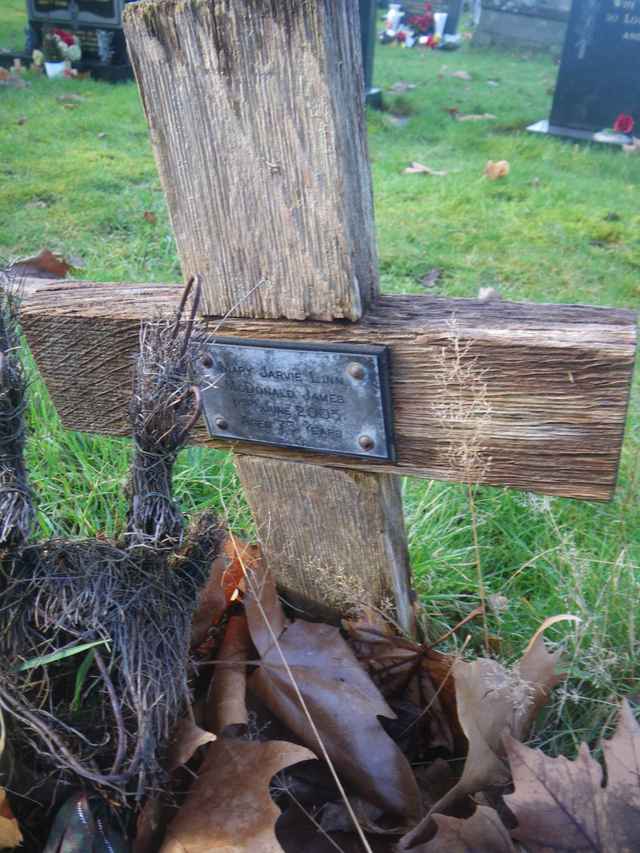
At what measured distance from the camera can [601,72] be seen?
7.75 metres

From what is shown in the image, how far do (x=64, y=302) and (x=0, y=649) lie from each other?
2.06ft

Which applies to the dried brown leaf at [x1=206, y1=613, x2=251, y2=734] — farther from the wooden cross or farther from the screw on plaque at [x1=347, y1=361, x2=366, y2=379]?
the screw on plaque at [x1=347, y1=361, x2=366, y2=379]

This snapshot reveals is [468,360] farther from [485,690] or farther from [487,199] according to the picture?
[487,199]

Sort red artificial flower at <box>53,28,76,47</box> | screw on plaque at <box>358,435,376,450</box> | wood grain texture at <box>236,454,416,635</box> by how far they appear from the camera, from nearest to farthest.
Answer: screw on plaque at <box>358,435,376,450</box> < wood grain texture at <box>236,454,416,635</box> < red artificial flower at <box>53,28,76,47</box>

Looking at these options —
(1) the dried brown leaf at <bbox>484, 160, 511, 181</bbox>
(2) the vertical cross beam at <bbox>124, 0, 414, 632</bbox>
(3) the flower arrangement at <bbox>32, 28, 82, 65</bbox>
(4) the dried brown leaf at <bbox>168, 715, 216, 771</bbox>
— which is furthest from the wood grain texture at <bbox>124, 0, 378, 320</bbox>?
(3) the flower arrangement at <bbox>32, 28, 82, 65</bbox>

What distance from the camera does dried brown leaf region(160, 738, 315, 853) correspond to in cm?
117

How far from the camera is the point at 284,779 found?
4.49ft

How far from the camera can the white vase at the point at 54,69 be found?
27.7ft

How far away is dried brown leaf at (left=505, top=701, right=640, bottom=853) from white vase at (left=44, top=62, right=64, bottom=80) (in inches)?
→ 356

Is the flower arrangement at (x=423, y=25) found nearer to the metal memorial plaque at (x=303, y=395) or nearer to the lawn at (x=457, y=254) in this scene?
the lawn at (x=457, y=254)

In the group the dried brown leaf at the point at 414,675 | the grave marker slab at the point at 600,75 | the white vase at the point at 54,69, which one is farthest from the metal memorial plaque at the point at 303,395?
the white vase at the point at 54,69

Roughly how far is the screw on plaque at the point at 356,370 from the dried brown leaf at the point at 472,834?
68 centimetres

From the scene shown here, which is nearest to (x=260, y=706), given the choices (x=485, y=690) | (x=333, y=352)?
(x=485, y=690)

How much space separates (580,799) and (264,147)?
106 centimetres
